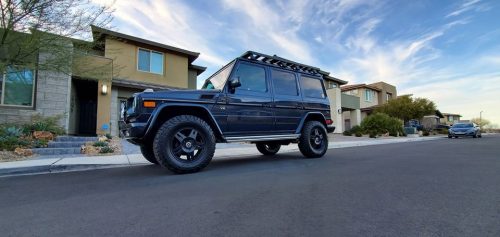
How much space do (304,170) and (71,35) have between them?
8.14m

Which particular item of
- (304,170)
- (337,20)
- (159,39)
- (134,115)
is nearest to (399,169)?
(304,170)

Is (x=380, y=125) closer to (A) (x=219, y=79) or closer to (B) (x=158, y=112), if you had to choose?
(A) (x=219, y=79)

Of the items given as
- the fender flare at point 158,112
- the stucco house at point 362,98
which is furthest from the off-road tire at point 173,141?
the stucco house at point 362,98

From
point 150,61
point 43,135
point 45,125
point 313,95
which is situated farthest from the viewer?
point 150,61

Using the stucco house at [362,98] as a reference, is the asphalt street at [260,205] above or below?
below

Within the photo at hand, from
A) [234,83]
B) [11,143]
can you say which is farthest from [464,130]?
[11,143]

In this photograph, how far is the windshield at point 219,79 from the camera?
20.0ft

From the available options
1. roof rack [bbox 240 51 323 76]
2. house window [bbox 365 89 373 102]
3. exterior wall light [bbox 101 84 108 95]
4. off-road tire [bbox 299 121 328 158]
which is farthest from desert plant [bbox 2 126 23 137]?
house window [bbox 365 89 373 102]

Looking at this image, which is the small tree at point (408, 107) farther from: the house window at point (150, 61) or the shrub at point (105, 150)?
the shrub at point (105, 150)

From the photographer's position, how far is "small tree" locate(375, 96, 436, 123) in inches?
1273

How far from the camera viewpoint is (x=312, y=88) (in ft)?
25.4

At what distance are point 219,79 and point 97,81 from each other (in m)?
9.44

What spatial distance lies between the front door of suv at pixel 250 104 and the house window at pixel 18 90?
9.28 meters

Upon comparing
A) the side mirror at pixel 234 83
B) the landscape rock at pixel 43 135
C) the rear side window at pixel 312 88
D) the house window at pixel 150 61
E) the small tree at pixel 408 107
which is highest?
the house window at pixel 150 61
